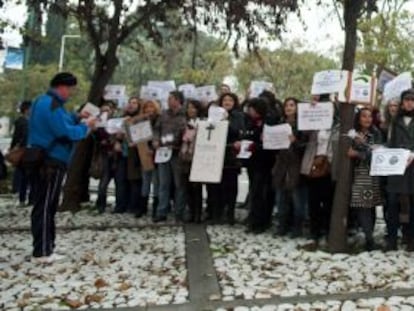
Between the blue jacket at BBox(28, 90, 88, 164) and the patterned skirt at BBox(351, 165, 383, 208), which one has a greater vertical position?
the blue jacket at BBox(28, 90, 88, 164)

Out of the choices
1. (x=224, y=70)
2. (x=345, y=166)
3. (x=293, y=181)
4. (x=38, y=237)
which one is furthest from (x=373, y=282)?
(x=224, y=70)

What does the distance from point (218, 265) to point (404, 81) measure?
3154 mm

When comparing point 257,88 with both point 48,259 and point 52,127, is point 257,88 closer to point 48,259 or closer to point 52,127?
point 52,127

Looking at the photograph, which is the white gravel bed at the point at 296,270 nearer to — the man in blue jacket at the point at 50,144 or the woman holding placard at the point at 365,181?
the woman holding placard at the point at 365,181

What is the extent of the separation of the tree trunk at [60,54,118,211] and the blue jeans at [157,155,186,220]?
6.57ft

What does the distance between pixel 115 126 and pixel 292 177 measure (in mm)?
3204

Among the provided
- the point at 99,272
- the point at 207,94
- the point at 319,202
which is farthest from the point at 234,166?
the point at 99,272

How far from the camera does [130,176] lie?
1062cm

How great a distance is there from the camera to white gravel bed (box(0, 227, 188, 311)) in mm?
6188

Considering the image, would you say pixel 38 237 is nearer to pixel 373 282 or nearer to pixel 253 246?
pixel 253 246

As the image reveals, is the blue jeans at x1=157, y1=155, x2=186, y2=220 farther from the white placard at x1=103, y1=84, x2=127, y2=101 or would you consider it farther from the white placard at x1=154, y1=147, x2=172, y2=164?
the white placard at x1=103, y1=84, x2=127, y2=101

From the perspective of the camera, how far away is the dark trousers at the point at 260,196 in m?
9.18

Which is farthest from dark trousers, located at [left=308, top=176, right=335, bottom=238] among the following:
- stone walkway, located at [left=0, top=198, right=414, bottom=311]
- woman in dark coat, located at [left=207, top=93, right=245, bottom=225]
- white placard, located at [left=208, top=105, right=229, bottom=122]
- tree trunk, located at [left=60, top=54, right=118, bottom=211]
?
tree trunk, located at [left=60, top=54, right=118, bottom=211]

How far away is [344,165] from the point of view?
7902 millimetres
